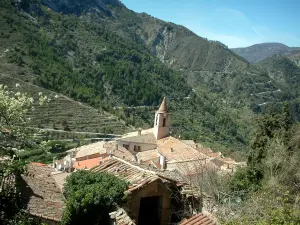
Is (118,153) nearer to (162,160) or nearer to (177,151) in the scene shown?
(162,160)

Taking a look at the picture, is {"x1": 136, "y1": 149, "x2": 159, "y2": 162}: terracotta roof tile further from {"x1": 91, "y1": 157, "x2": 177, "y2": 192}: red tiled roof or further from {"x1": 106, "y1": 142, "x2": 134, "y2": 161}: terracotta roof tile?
{"x1": 91, "y1": 157, "x2": 177, "y2": 192}: red tiled roof

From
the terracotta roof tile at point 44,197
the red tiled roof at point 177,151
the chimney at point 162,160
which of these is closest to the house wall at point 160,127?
the red tiled roof at point 177,151

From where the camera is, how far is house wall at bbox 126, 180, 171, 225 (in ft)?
30.9

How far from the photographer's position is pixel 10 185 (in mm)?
9711

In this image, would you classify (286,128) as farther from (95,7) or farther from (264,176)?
(95,7)

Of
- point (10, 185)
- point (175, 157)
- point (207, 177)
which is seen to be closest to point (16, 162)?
point (10, 185)

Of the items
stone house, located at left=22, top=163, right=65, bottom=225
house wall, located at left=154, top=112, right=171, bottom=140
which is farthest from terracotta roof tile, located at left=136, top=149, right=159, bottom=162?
stone house, located at left=22, top=163, right=65, bottom=225

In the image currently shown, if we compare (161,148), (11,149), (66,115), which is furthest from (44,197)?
(66,115)

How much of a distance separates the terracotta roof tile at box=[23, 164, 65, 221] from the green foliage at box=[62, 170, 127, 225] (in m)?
1.27

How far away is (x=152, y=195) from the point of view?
9.68 metres

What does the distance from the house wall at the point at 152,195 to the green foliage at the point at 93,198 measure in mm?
597

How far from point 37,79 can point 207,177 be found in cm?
5631

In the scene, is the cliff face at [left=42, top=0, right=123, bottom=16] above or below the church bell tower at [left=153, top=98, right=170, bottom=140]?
above

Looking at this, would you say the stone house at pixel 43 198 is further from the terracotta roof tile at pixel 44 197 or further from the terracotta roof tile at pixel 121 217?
the terracotta roof tile at pixel 121 217
